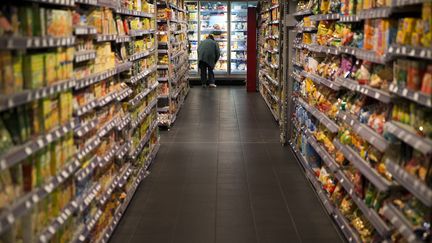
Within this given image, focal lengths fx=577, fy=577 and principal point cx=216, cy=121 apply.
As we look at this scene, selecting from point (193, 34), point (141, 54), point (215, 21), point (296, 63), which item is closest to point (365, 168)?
point (141, 54)

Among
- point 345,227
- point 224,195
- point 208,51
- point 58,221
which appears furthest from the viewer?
point 208,51

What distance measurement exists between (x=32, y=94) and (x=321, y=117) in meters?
3.90

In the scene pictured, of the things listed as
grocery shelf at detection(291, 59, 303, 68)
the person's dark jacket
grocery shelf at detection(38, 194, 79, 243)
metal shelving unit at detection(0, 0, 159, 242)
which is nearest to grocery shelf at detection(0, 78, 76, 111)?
metal shelving unit at detection(0, 0, 159, 242)

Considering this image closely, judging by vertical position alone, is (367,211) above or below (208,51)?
below

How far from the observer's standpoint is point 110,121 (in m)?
5.73

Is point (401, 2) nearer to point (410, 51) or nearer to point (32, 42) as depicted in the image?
point (410, 51)

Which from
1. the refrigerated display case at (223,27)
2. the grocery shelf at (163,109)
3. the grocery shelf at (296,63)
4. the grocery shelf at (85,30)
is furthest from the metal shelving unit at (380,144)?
the refrigerated display case at (223,27)

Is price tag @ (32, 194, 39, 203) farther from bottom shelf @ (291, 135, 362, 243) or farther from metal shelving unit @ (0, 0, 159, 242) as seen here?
bottom shelf @ (291, 135, 362, 243)

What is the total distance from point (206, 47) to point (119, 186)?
13.1 m

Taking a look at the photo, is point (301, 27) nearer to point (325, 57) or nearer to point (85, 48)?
point (325, 57)

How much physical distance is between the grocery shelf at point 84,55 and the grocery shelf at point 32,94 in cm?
27

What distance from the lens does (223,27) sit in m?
20.5

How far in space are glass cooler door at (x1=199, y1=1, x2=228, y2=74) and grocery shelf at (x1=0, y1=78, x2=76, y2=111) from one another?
1656 cm

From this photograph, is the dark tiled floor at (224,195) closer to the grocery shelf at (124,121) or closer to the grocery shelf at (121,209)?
the grocery shelf at (121,209)
